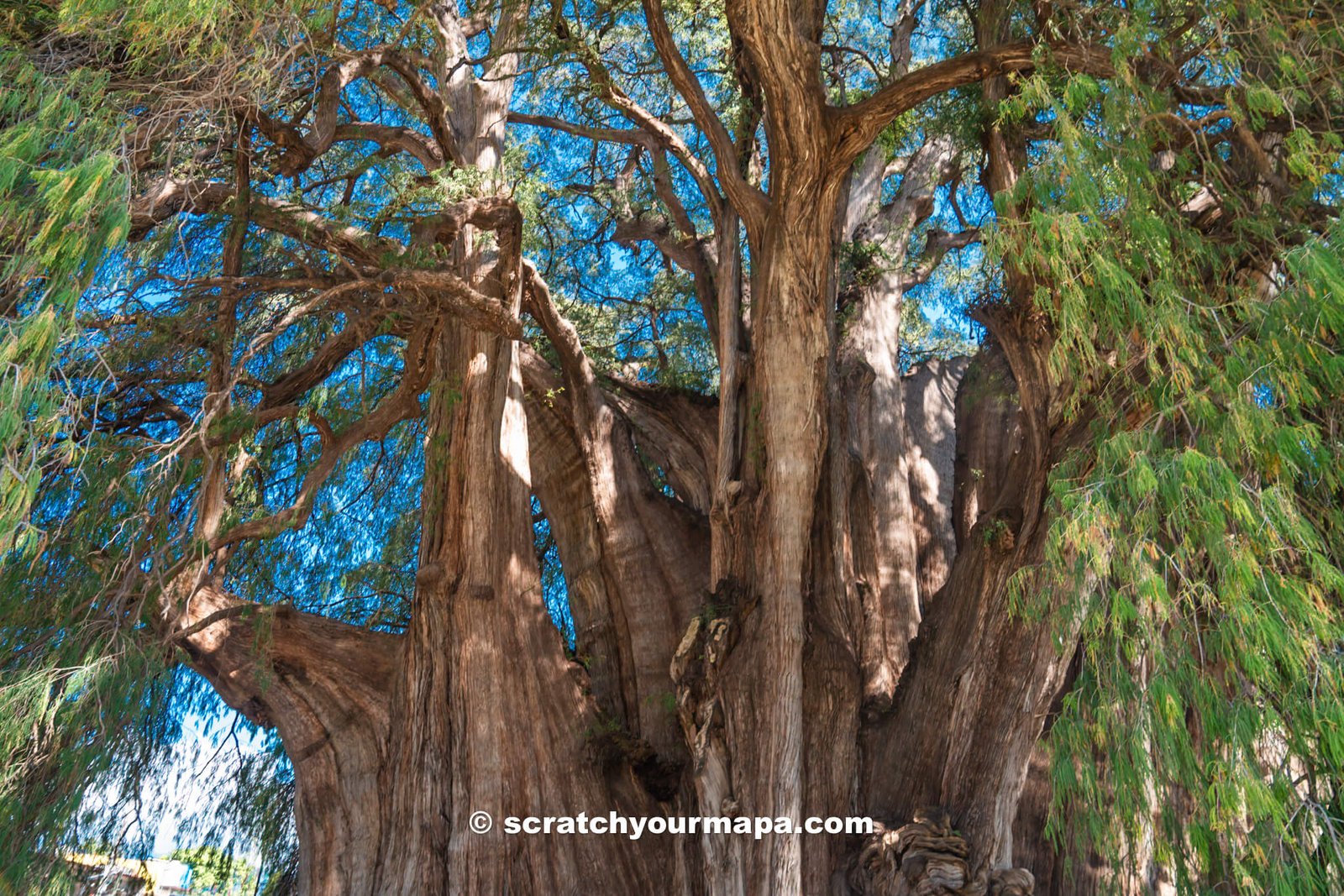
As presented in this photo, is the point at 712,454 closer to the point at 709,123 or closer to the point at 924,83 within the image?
the point at 709,123

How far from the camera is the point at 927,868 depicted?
4.68m

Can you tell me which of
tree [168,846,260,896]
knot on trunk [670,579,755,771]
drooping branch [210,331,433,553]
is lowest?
tree [168,846,260,896]

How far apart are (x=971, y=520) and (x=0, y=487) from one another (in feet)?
17.6

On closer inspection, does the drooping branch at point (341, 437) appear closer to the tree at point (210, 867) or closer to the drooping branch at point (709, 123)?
the drooping branch at point (709, 123)

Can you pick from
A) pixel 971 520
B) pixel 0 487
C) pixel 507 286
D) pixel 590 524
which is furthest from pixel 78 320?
pixel 971 520

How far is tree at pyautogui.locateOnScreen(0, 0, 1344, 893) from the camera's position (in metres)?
3.42

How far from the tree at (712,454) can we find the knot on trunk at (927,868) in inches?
0.9

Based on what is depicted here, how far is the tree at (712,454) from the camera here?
342cm

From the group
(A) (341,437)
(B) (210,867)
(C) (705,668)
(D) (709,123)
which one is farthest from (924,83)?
(B) (210,867)

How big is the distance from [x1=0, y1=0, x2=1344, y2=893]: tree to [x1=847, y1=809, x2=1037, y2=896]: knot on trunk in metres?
0.02

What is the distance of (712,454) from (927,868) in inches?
103

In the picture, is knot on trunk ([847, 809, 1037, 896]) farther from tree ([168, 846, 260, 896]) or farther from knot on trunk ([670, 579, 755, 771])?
tree ([168, 846, 260, 896])

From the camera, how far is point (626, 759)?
5660 millimetres

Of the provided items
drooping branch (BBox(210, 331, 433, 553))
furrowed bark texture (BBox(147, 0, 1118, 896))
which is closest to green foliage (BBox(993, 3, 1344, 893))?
furrowed bark texture (BBox(147, 0, 1118, 896))
